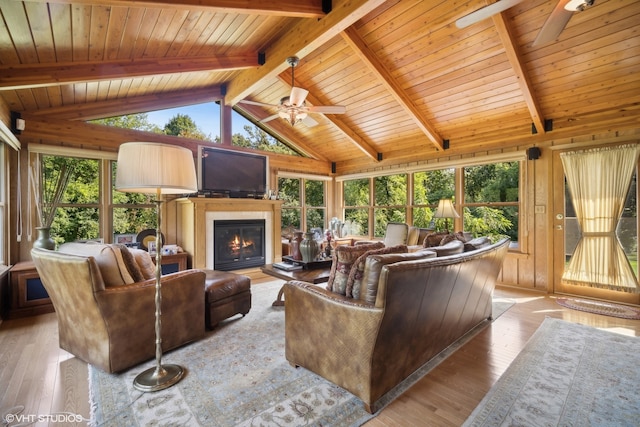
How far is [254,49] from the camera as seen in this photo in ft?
13.4

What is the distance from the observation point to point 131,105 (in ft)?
15.2

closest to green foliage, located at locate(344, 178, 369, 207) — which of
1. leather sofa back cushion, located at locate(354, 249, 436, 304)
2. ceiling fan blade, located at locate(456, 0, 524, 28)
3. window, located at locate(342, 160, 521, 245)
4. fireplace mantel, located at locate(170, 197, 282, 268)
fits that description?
window, located at locate(342, 160, 521, 245)

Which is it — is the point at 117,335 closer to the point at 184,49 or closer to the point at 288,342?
the point at 288,342

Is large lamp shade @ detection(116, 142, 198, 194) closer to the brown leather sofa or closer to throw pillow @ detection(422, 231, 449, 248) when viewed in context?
the brown leather sofa

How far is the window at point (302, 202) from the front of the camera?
266 inches

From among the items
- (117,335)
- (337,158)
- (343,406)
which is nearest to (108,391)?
(117,335)

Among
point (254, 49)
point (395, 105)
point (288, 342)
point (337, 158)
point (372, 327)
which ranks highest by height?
point (254, 49)

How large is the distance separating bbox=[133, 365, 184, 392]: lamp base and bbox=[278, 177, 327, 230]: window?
4.66m

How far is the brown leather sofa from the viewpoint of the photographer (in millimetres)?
1661

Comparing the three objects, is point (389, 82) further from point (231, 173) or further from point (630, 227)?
point (630, 227)

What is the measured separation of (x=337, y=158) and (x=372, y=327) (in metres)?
5.98

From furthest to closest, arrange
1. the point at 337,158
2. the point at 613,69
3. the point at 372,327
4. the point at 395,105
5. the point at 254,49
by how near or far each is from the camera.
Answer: the point at 337,158 → the point at 395,105 → the point at 254,49 → the point at 613,69 → the point at 372,327

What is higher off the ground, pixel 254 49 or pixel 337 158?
pixel 254 49

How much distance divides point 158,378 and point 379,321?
1596 millimetres
